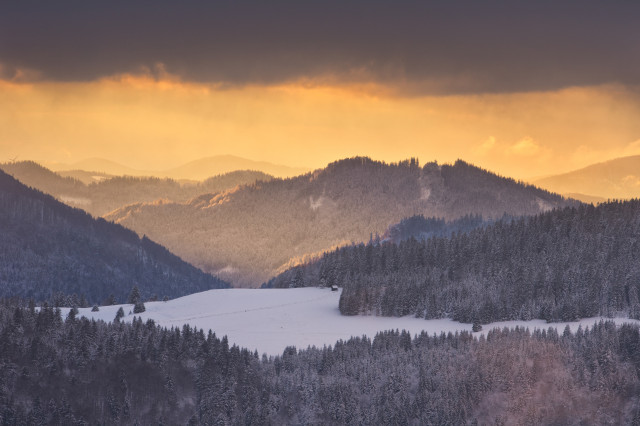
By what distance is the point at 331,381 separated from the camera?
195m

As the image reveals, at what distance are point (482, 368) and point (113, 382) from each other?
227 ft

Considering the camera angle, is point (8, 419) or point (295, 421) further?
point (295, 421)

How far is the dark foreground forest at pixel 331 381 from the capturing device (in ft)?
616

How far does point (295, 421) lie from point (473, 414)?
1316 inches

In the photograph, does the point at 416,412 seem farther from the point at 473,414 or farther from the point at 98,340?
the point at 98,340

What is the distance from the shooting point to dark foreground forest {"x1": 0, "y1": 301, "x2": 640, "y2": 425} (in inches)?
7392

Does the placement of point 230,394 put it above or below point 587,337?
below

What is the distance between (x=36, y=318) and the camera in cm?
19388

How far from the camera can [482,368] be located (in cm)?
19450

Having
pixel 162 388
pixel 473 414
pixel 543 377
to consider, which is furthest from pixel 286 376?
pixel 543 377

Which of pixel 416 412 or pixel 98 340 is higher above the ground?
pixel 98 340

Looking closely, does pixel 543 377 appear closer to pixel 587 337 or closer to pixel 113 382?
pixel 587 337

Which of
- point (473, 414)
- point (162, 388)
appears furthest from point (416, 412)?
point (162, 388)

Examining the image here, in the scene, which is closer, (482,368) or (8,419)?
(8,419)
